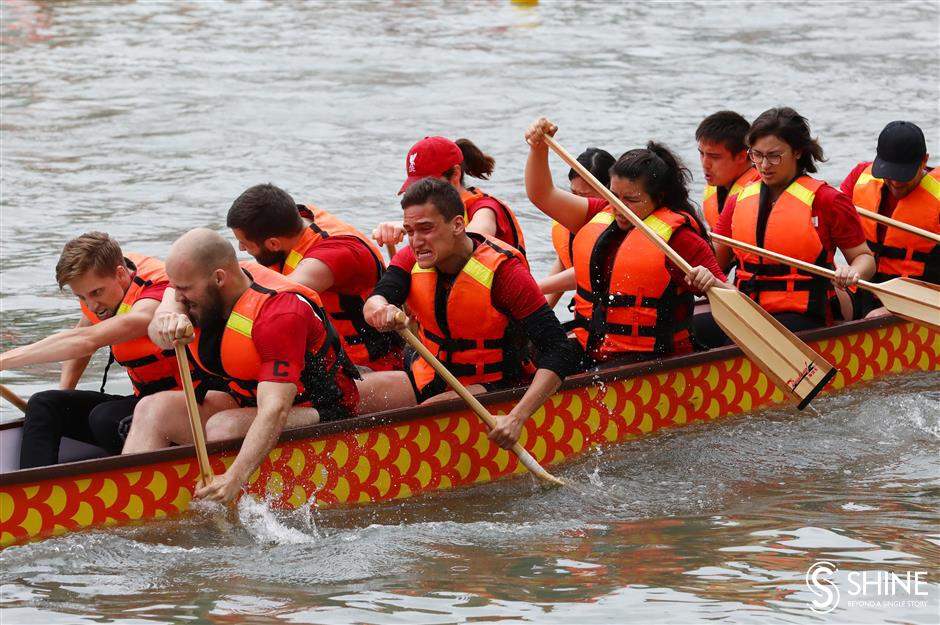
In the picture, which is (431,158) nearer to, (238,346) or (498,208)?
(498,208)

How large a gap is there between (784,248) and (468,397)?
2.07 meters

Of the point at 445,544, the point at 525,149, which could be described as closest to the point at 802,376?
the point at 445,544

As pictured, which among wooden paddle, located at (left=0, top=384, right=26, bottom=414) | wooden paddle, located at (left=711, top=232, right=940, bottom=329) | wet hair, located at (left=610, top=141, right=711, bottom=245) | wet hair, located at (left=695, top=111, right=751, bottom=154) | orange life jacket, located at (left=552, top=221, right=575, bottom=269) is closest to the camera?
wooden paddle, located at (left=0, top=384, right=26, bottom=414)

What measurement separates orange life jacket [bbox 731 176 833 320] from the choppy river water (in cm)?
55

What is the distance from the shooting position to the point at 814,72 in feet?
55.6

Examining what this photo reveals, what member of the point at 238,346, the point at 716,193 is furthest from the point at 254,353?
the point at 716,193

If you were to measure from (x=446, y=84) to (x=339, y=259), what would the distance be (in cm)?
1134

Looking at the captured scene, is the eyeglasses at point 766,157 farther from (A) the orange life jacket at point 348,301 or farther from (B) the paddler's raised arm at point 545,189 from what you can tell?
(A) the orange life jacket at point 348,301

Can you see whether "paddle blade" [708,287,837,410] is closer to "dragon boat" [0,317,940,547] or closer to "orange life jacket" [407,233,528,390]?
"dragon boat" [0,317,940,547]

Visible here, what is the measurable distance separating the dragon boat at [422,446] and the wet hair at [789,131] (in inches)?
33.6

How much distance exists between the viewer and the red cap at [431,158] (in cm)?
605

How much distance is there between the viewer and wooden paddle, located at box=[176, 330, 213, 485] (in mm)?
4773

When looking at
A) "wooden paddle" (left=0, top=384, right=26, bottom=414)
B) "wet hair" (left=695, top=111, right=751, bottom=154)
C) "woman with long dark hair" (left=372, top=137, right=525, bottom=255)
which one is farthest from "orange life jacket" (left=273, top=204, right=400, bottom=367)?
"wet hair" (left=695, top=111, right=751, bottom=154)

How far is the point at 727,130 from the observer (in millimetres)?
6918
